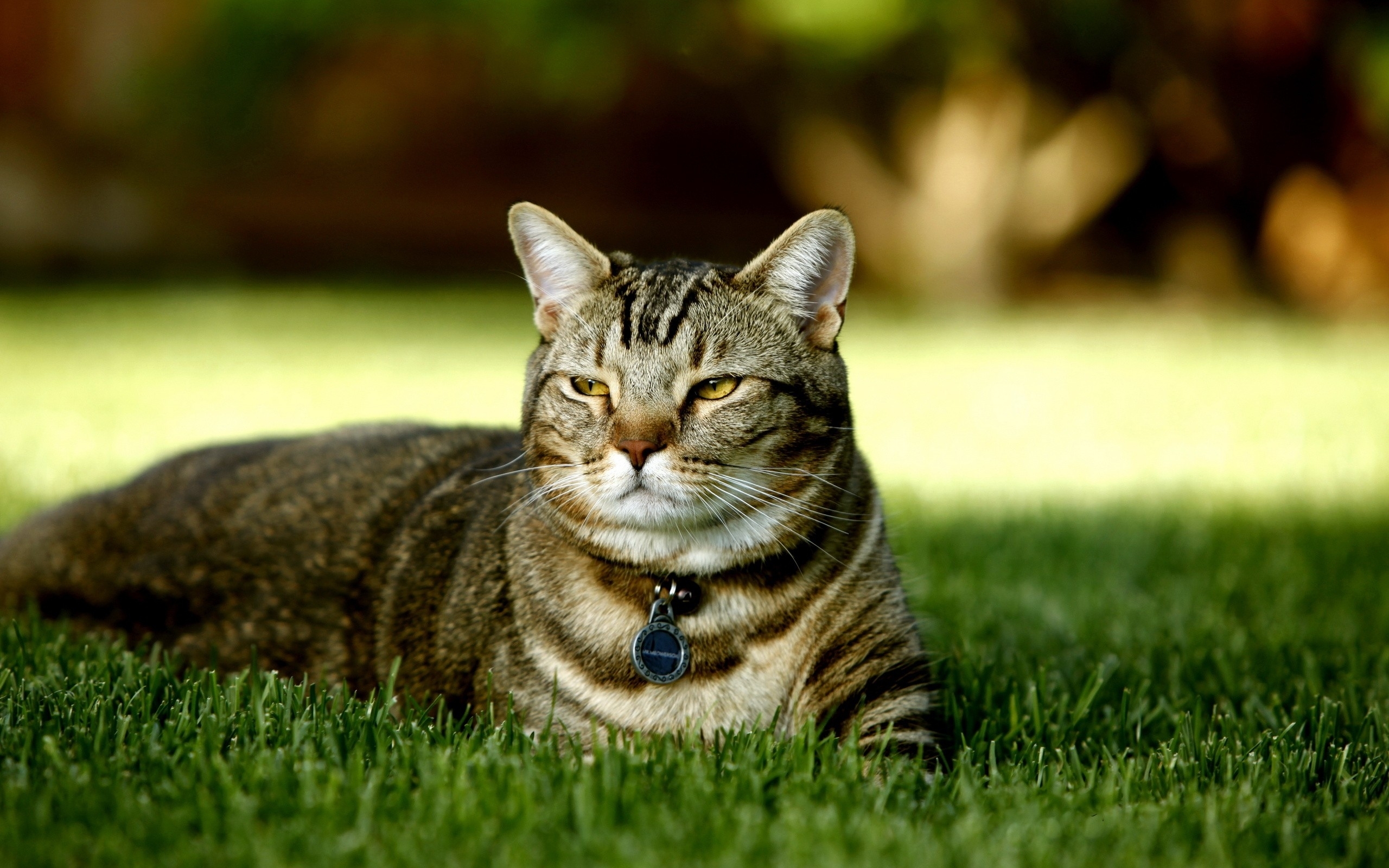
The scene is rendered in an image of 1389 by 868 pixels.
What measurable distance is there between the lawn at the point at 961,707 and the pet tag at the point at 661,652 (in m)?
0.16

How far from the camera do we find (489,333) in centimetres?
1094

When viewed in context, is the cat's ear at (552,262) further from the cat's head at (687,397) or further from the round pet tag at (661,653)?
the round pet tag at (661,653)

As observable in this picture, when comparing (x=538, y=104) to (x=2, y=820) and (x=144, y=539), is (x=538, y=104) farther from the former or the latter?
(x=2, y=820)

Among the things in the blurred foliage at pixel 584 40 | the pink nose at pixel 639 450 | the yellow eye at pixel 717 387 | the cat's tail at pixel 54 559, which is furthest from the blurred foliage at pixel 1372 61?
the cat's tail at pixel 54 559

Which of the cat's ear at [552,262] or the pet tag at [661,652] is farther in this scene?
the cat's ear at [552,262]

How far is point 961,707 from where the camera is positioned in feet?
8.99

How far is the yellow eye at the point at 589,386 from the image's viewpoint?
261 cm

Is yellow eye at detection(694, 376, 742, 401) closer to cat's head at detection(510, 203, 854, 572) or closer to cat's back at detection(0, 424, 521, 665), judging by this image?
cat's head at detection(510, 203, 854, 572)

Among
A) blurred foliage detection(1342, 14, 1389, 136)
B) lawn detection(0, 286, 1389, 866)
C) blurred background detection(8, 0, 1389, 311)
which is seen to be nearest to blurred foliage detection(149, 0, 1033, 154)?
blurred background detection(8, 0, 1389, 311)

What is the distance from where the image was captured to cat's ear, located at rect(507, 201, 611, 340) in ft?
9.02

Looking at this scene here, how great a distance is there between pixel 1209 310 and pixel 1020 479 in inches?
351

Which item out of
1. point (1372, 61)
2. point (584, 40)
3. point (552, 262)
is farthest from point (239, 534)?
point (1372, 61)

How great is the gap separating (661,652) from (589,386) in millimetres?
586

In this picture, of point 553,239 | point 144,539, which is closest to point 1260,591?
point 553,239
